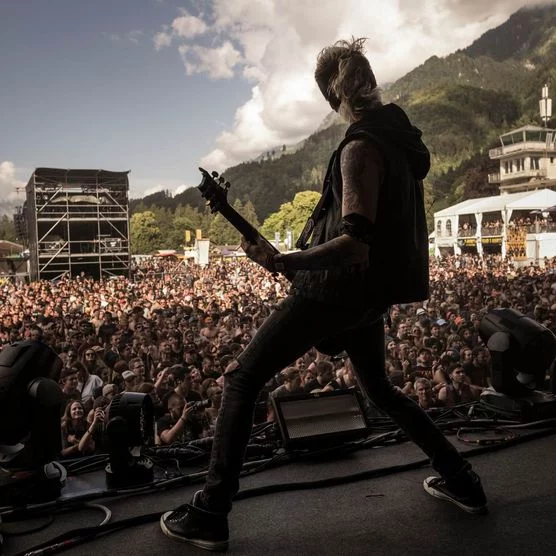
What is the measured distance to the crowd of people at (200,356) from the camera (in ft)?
13.3

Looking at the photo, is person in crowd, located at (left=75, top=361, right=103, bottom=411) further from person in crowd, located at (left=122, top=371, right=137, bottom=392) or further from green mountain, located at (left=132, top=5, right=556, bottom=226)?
green mountain, located at (left=132, top=5, right=556, bottom=226)

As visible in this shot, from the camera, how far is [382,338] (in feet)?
5.69

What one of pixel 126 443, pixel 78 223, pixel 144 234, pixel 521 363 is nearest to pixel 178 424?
pixel 126 443

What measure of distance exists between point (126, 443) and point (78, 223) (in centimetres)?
2826

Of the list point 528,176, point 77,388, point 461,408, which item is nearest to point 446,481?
point 461,408

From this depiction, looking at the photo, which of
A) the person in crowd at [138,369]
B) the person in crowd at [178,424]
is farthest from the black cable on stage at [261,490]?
the person in crowd at [138,369]

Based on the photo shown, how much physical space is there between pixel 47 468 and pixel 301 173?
10479 centimetres

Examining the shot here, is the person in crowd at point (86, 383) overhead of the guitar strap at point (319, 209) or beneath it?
beneath

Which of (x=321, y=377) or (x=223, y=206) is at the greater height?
(x=223, y=206)

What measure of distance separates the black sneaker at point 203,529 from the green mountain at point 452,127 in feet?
160

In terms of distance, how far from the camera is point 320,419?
2371 mm

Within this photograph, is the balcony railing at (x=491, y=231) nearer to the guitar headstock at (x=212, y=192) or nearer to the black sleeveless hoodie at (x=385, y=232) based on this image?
the black sleeveless hoodie at (x=385, y=232)

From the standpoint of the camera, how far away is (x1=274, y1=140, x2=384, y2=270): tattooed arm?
4.54 ft

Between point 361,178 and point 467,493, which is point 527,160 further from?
point 361,178
